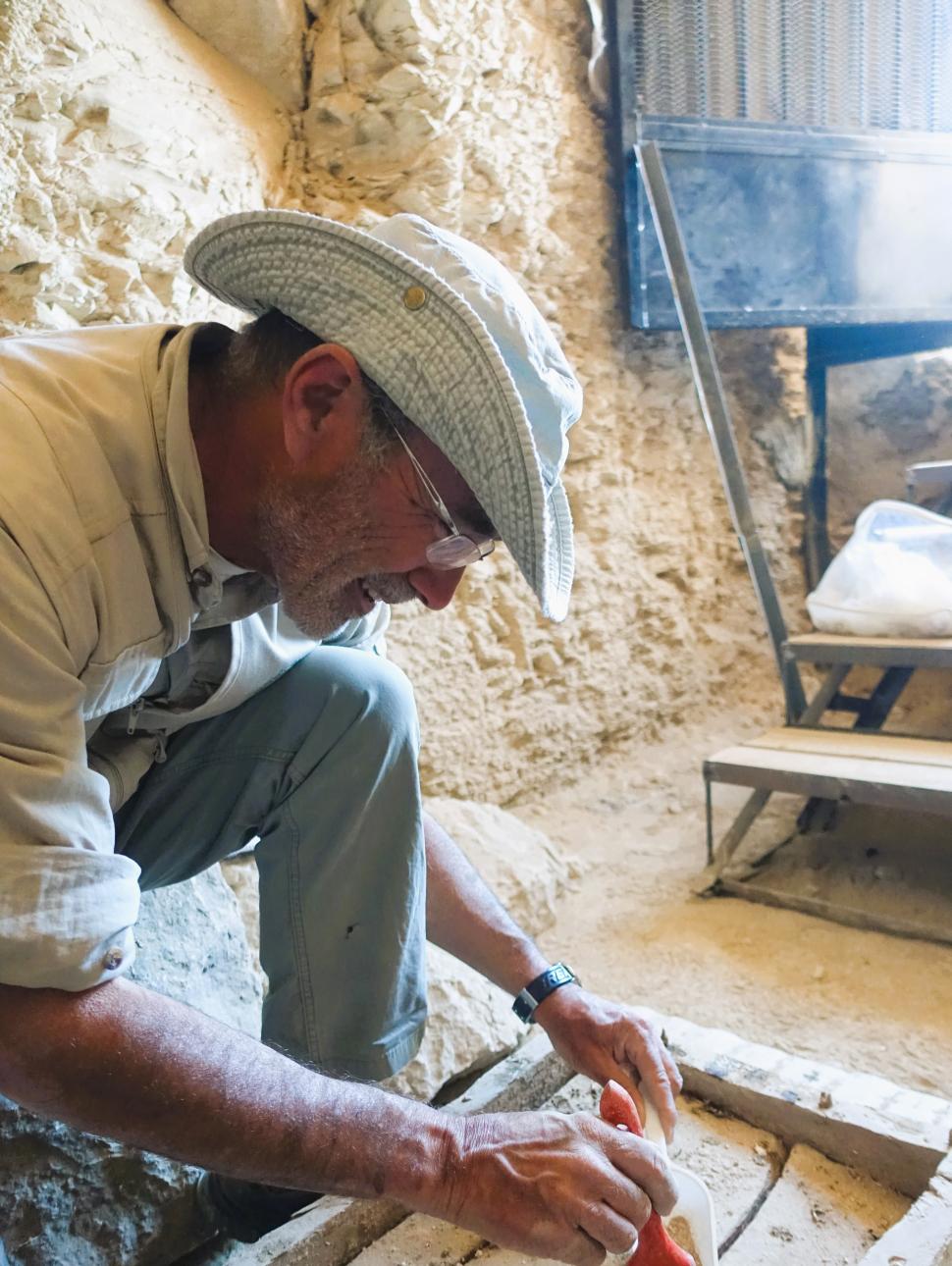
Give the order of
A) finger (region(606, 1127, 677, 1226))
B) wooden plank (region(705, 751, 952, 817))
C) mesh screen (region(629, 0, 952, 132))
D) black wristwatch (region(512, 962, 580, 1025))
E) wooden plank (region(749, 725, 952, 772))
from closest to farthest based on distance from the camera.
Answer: finger (region(606, 1127, 677, 1226)) < black wristwatch (region(512, 962, 580, 1025)) < wooden plank (region(705, 751, 952, 817)) < wooden plank (region(749, 725, 952, 772)) < mesh screen (region(629, 0, 952, 132))

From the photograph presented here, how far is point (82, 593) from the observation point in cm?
78

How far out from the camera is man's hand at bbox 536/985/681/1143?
1.03 m

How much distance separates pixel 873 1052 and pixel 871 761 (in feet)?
2.25

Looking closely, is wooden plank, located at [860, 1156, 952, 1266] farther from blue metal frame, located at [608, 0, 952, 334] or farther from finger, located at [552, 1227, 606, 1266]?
blue metal frame, located at [608, 0, 952, 334]

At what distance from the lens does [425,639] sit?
96.6 inches

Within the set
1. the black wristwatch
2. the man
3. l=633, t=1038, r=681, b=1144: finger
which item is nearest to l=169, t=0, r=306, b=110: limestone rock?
the man

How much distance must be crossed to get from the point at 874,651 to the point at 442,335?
6.46ft

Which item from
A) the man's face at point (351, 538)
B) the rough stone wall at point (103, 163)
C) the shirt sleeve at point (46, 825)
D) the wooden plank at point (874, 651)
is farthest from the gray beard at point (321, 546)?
the wooden plank at point (874, 651)

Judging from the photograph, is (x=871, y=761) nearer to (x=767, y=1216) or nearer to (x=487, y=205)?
(x=767, y=1216)

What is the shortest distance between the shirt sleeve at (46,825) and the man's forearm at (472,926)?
1.50ft

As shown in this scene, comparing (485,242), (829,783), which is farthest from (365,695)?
(485,242)

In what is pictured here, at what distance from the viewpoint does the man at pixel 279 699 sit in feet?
2.39

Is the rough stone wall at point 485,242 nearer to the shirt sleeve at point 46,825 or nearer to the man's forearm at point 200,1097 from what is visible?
the shirt sleeve at point 46,825

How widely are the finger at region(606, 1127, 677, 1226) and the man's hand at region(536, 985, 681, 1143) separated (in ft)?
0.68
